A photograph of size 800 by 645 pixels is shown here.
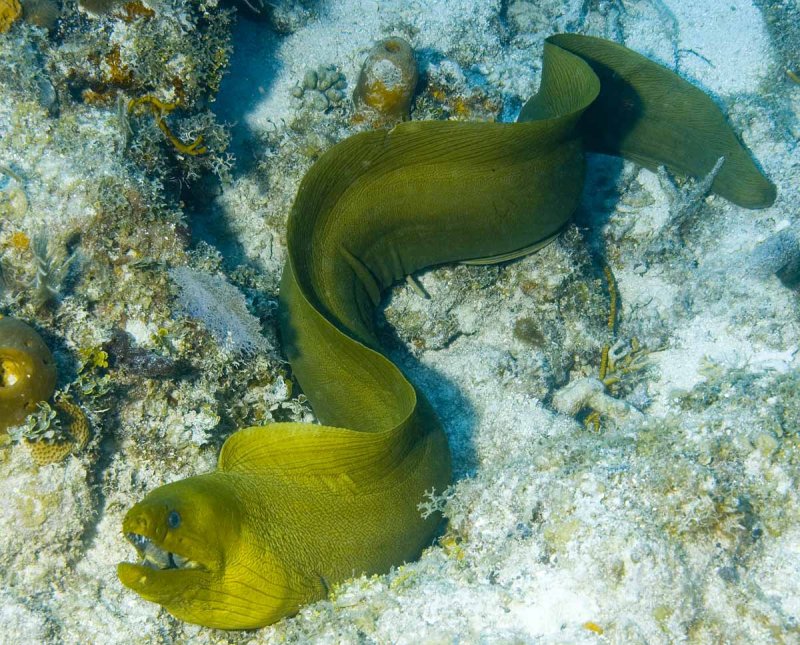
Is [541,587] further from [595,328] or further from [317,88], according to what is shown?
[317,88]

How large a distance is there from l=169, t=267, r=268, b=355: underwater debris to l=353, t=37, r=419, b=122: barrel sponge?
8.08ft

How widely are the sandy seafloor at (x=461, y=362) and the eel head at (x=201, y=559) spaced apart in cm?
35

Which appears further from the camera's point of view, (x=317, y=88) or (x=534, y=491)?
(x=317, y=88)

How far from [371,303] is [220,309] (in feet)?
5.00

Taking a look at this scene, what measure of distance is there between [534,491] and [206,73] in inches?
155

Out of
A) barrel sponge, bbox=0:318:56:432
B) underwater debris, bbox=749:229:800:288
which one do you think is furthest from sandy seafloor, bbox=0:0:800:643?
barrel sponge, bbox=0:318:56:432

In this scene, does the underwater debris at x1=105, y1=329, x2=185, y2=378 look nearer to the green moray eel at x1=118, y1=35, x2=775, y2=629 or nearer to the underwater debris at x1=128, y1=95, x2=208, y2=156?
the green moray eel at x1=118, y1=35, x2=775, y2=629

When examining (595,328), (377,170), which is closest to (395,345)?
(377,170)

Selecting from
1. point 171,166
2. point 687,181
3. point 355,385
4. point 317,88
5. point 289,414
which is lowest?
point 289,414

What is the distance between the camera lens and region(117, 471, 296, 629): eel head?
2498mm

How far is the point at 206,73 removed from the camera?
4152 mm

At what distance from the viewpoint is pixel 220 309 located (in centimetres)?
348

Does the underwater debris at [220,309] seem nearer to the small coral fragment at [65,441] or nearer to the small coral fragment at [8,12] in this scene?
the small coral fragment at [65,441]

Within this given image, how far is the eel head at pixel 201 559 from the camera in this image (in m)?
Answer: 2.50
